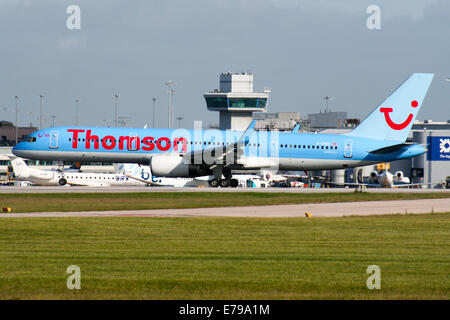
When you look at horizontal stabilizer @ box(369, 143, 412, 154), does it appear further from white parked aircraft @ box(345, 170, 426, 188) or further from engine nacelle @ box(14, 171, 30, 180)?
engine nacelle @ box(14, 171, 30, 180)

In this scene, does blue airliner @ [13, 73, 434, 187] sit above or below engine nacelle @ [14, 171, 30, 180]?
above

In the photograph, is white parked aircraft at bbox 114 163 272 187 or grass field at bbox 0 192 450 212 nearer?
grass field at bbox 0 192 450 212

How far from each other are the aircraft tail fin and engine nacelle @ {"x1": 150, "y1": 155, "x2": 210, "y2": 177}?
15434 mm

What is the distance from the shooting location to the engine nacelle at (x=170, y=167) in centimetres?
5653

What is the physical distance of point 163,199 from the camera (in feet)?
155

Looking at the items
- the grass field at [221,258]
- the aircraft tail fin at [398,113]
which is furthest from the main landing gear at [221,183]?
the grass field at [221,258]

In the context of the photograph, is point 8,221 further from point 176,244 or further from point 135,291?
point 135,291

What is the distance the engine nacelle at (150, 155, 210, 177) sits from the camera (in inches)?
2226

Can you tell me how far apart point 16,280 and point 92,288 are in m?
2.12

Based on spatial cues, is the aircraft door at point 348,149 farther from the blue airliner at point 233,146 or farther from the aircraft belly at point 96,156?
the aircraft belly at point 96,156

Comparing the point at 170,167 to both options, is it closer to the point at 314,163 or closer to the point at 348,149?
the point at 314,163

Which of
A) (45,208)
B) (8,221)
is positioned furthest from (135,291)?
(45,208)

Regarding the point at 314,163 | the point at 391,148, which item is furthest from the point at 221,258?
the point at 391,148

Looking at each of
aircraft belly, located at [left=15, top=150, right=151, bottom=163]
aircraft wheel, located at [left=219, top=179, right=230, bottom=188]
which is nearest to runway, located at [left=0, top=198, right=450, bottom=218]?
aircraft wheel, located at [left=219, top=179, right=230, bottom=188]
